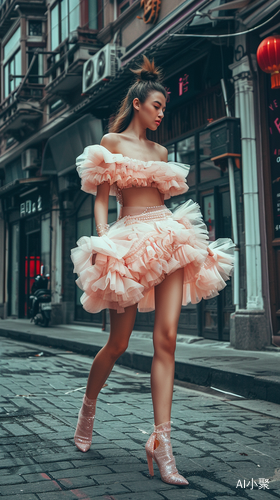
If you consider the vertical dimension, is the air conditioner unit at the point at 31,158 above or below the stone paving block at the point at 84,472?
→ above

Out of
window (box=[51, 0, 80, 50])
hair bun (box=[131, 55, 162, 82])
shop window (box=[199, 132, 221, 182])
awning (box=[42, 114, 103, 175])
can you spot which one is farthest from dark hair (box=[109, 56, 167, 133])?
window (box=[51, 0, 80, 50])

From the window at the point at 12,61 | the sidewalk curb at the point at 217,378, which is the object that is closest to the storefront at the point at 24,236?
the window at the point at 12,61

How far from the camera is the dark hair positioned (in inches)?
128

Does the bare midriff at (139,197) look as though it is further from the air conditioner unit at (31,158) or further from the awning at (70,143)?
the air conditioner unit at (31,158)

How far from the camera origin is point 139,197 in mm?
3193

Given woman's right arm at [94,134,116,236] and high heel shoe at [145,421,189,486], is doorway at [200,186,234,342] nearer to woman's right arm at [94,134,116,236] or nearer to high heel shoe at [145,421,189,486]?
woman's right arm at [94,134,116,236]

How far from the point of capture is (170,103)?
10.9 metres

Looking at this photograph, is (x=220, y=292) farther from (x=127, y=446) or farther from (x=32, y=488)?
(x=32, y=488)

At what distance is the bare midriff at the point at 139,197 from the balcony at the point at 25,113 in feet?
49.7

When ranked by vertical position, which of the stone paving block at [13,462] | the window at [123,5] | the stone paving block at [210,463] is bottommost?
the stone paving block at [210,463]

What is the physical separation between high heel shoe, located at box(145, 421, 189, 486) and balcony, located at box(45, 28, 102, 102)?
41.7ft

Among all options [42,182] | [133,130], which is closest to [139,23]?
[42,182]

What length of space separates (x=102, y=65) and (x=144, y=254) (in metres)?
10.9

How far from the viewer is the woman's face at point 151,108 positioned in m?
3.24
